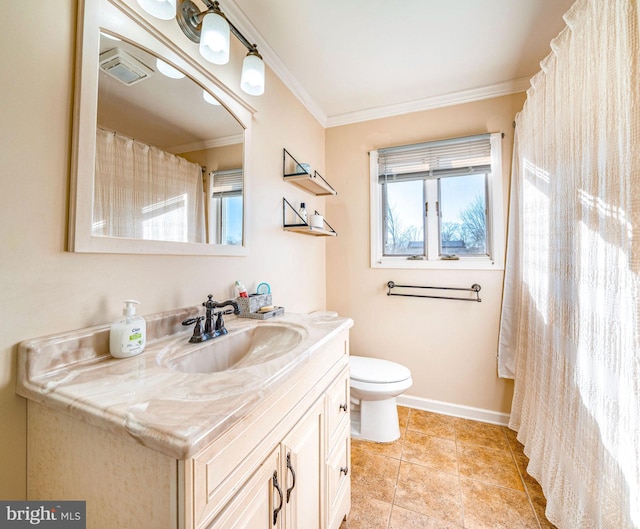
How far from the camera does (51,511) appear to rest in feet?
1.88

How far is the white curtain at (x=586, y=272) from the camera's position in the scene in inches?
30.6

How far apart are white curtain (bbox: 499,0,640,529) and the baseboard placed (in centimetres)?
40

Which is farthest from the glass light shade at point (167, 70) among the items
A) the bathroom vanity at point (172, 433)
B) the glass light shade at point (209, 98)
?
the bathroom vanity at point (172, 433)

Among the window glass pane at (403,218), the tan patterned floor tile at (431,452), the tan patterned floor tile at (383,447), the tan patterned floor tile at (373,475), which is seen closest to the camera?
the tan patterned floor tile at (373,475)

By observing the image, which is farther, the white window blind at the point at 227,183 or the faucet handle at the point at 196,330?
the white window blind at the point at 227,183

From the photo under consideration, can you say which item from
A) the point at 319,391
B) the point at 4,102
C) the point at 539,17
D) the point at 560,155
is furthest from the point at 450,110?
the point at 4,102

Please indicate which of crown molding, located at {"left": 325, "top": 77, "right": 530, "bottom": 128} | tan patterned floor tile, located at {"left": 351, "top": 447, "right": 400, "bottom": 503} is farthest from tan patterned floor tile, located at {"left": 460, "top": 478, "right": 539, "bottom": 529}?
crown molding, located at {"left": 325, "top": 77, "right": 530, "bottom": 128}

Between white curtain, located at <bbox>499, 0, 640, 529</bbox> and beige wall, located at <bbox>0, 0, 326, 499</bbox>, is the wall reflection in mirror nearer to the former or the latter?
beige wall, located at <bbox>0, 0, 326, 499</bbox>

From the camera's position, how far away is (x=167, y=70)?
993mm

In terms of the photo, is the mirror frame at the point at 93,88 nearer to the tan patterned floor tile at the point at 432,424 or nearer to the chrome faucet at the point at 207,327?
the chrome faucet at the point at 207,327

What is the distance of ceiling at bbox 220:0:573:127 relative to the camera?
4.35 ft

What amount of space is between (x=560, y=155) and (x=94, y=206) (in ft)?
5.80

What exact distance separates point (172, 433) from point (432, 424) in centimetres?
205

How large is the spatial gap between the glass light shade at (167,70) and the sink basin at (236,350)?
0.97 metres
